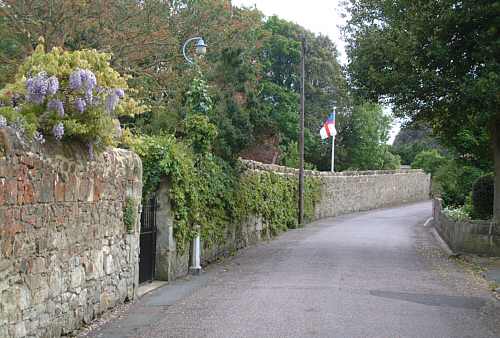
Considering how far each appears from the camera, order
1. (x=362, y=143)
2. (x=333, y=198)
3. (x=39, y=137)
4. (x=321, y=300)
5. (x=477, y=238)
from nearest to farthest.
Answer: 1. (x=39, y=137)
2. (x=321, y=300)
3. (x=477, y=238)
4. (x=333, y=198)
5. (x=362, y=143)

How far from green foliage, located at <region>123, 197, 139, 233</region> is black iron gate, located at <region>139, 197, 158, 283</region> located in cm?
157

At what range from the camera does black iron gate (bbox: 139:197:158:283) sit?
1211 cm

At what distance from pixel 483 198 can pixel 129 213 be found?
1551 centimetres

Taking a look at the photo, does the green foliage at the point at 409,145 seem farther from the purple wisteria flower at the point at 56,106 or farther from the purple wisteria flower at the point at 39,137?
the purple wisteria flower at the point at 39,137

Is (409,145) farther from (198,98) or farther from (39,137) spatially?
(39,137)

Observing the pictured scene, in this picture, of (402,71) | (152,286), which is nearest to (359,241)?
(402,71)

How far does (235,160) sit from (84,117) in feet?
35.7

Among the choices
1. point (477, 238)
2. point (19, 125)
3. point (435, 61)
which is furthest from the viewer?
point (477, 238)

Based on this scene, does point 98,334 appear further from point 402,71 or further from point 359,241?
point 359,241

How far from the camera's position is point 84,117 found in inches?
307

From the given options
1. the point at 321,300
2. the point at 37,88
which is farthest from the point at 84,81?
the point at 321,300

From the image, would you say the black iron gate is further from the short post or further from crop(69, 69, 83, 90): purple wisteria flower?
crop(69, 69, 83, 90): purple wisteria flower

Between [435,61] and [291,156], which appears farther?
[291,156]

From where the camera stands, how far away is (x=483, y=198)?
2241 cm
